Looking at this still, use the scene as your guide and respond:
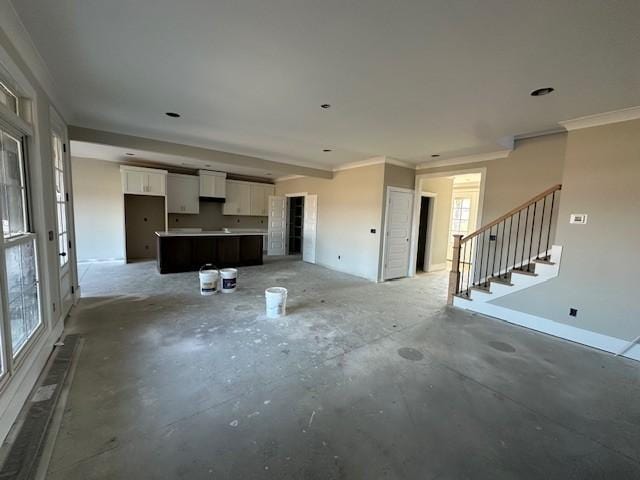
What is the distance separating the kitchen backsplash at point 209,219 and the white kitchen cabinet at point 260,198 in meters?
0.47

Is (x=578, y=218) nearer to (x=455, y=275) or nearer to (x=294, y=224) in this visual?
(x=455, y=275)

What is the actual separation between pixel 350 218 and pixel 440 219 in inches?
100

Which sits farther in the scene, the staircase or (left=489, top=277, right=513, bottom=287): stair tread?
(left=489, top=277, right=513, bottom=287): stair tread

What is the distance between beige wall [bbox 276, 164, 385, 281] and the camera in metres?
5.69

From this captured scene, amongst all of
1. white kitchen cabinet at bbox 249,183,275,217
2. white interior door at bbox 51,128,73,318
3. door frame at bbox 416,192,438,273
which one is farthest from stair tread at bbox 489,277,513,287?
white kitchen cabinet at bbox 249,183,275,217

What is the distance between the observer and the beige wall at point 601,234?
2.87 meters

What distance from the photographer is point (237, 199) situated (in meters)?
8.41

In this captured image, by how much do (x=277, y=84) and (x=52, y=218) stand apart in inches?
105

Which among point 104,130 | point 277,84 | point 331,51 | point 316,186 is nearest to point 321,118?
point 277,84

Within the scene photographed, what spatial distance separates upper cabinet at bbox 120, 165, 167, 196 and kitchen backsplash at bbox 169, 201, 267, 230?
0.97 metres

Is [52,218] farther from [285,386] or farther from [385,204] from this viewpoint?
[385,204]

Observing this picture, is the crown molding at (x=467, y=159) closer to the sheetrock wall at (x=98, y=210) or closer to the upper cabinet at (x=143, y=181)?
the upper cabinet at (x=143, y=181)

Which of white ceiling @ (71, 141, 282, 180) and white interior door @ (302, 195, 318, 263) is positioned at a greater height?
white ceiling @ (71, 141, 282, 180)

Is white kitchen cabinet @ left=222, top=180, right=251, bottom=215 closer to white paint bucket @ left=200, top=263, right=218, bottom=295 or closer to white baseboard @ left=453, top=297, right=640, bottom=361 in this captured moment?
white paint bucket @ left=200, top=263, right=218, bottom=295
